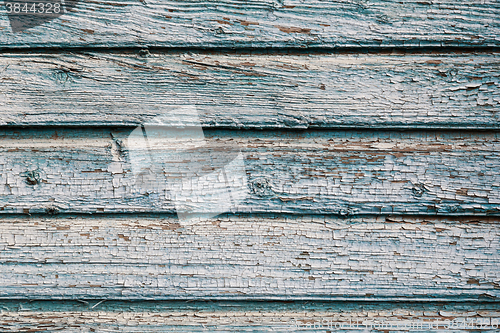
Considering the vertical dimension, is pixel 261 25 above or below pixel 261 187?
above

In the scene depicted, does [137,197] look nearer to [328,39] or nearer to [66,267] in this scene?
[66,267]

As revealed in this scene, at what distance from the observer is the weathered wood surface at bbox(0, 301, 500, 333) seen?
1.94 ft

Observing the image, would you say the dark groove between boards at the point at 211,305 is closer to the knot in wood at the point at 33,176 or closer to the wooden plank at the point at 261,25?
the knot in wood at the point at 33,176

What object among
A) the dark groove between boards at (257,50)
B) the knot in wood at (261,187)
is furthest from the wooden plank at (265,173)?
the dark groove between boards at (257,50)

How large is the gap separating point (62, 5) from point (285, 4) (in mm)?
423

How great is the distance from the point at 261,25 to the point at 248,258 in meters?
0.45

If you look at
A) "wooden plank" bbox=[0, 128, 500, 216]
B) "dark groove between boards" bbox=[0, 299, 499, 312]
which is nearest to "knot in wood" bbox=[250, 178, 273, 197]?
"wooden plank" bbox=[0, 128, 500, 216]

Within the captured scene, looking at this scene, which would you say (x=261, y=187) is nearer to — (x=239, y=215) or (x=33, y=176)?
(x=239, y=215)

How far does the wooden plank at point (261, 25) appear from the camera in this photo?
1.81 ft

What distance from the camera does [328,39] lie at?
56 cm

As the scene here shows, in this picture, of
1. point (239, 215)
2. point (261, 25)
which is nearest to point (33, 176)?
point (239, 215)

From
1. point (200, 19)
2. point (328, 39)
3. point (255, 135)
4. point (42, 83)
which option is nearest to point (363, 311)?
point (255, 135)

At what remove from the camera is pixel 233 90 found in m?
0.57

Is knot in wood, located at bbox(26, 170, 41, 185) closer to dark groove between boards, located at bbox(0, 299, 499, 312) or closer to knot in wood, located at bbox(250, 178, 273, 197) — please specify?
dark groove between boards, located at bbox(0, 299, 499, 312)
